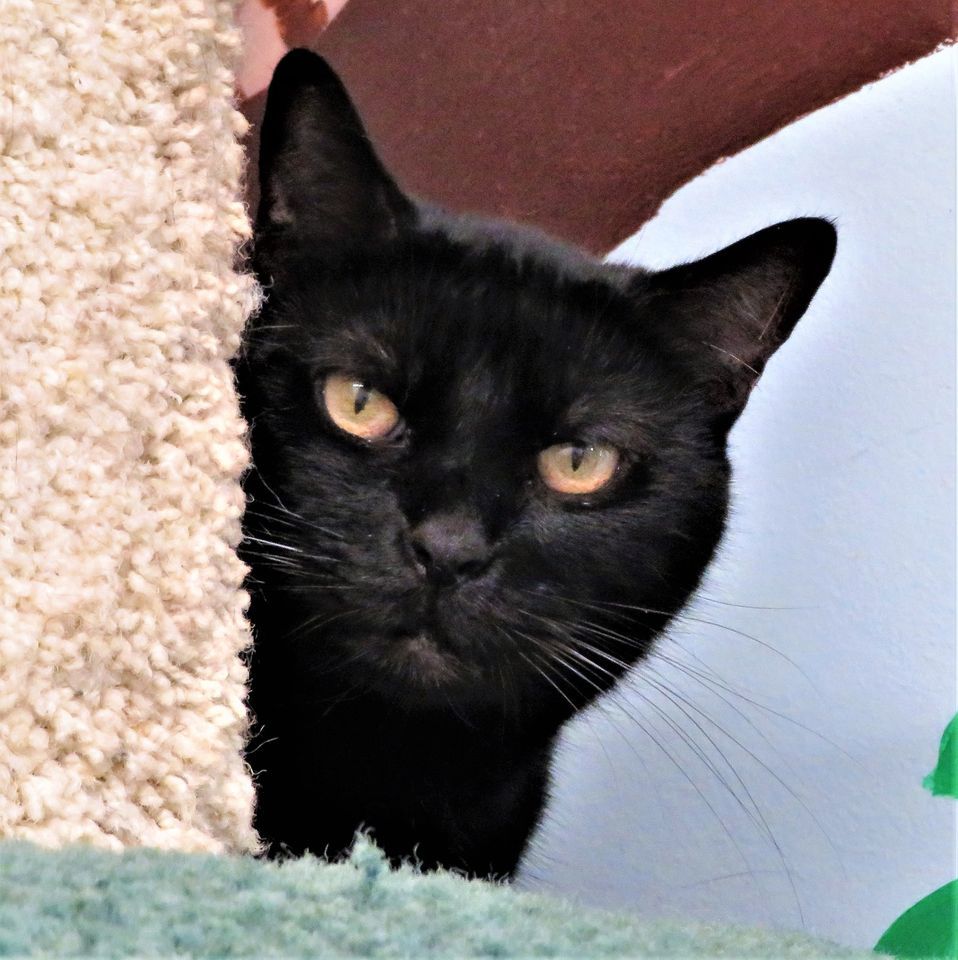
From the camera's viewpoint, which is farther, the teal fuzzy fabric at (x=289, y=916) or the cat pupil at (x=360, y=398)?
the cat pupil at (x=360, y=398)

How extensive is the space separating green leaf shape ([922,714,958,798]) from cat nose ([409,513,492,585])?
1.62ft

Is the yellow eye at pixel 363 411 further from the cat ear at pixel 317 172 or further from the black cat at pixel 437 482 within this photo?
the cat ear at pixel 317 172

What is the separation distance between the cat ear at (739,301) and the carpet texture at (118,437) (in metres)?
0.39

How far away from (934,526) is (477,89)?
0.57 metres

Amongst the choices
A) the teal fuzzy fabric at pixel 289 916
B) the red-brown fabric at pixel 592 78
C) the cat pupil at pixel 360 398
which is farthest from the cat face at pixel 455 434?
the teal fuzzy fabric at pixel 289 916

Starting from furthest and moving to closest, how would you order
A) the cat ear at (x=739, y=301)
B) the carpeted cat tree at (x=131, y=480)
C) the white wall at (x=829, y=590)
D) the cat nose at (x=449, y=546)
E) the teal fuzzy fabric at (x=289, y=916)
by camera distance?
the white wall at (x=829, y=590)
the cat ear at (x=739, y=301)
the cat nose at (x=449, y=546)
the carpeted cat tree at (x=131, y=480)
the teal fuzzy fabric at (x=289, y=916)

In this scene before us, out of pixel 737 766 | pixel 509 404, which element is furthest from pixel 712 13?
pixel 737 766

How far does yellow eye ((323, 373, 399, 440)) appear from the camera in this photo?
0.77 m

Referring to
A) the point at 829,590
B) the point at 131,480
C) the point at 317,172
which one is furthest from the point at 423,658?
the point at 829,590

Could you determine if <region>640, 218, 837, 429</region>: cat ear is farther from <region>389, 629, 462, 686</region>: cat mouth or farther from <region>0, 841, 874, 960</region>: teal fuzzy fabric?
<region>0, 841, 874, 960</region>: teal fuzzy fabric

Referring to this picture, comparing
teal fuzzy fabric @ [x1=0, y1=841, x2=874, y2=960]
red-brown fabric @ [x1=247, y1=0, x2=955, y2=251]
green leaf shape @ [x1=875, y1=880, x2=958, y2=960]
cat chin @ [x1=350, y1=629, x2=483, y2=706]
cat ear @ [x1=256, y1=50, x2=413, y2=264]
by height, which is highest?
red-brown fabric @ [x1=247, y1=0, x2=955, y2=251]

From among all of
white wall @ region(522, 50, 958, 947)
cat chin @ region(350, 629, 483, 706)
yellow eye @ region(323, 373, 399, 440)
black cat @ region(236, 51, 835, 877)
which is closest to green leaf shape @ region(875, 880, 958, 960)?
white wall @ region(522, 50, 958, 947)

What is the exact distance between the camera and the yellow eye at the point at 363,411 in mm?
767

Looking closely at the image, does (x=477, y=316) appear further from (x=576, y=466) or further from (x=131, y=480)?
(x=131, y=480)
